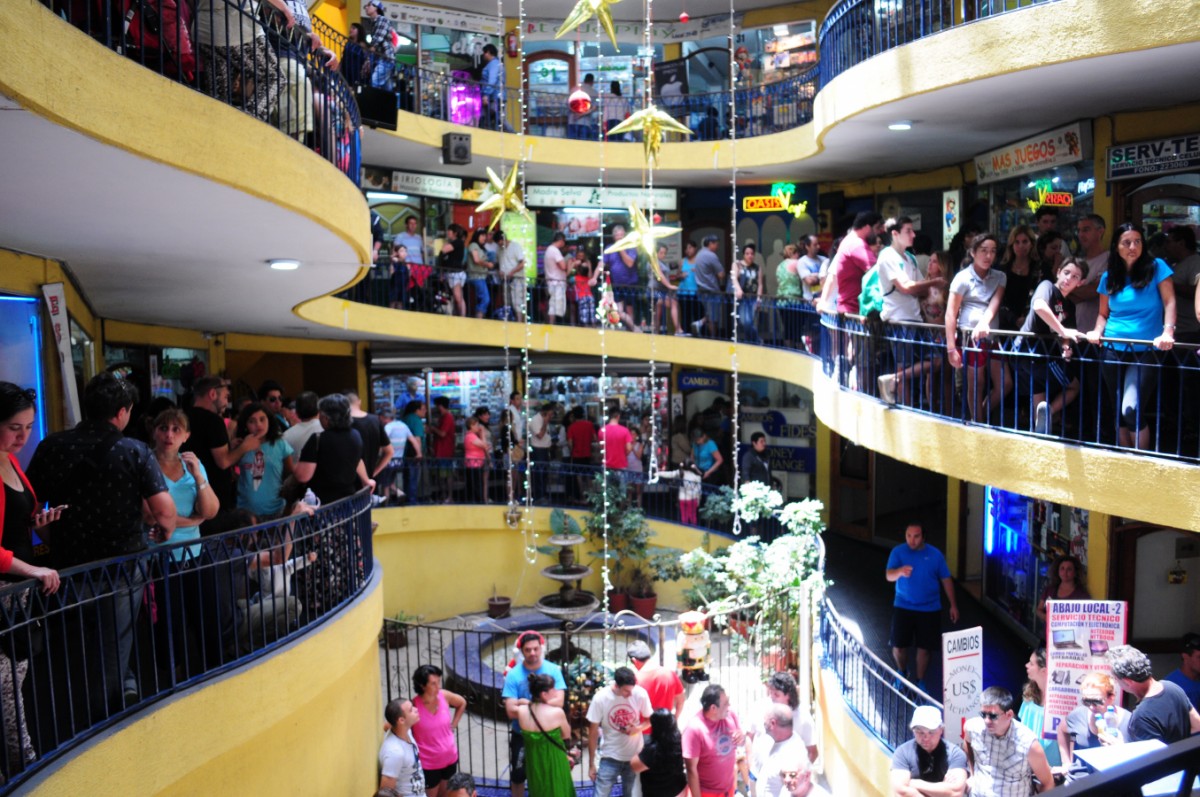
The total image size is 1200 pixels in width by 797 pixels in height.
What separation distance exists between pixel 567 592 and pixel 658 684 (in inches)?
293

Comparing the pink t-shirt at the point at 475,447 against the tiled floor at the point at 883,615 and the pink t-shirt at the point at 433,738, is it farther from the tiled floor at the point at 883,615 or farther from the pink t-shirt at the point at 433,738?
the pink t-shirt at the point at 433,738

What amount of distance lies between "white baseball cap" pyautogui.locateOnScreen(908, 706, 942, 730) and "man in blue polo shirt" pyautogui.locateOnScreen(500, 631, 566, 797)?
9.61 feet

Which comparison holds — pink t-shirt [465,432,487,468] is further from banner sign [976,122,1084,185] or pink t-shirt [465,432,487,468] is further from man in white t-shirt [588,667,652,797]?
man in white t-shirt [588,667,652,797]

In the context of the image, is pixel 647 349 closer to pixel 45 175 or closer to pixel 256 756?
pixel 256 756

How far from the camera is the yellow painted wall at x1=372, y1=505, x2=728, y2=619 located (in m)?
17.8

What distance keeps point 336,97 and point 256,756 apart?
4.86 metres

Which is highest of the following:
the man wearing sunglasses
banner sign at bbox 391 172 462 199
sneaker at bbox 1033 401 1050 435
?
banner sign at bbox 391 172 462 199

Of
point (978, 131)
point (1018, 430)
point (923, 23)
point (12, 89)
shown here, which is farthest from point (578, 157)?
point (12, 89)

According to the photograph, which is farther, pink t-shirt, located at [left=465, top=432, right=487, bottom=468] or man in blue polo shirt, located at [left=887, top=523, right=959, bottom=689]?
pink t-shirt, located at [left=465, top=432, right=487, bottom=468]

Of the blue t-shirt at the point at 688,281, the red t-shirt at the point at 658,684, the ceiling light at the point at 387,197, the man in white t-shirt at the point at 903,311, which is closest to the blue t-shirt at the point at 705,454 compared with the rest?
the blue t-shirt at the point at 688,281

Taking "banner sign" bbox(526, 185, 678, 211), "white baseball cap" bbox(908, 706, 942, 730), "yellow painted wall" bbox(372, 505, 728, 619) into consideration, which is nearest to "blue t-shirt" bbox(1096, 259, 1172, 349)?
"white baseball cap" bbox(908, 706, 942, 730)

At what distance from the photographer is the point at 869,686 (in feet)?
31.1

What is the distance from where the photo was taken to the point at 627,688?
8.55m

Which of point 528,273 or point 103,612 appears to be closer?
point 103,612
